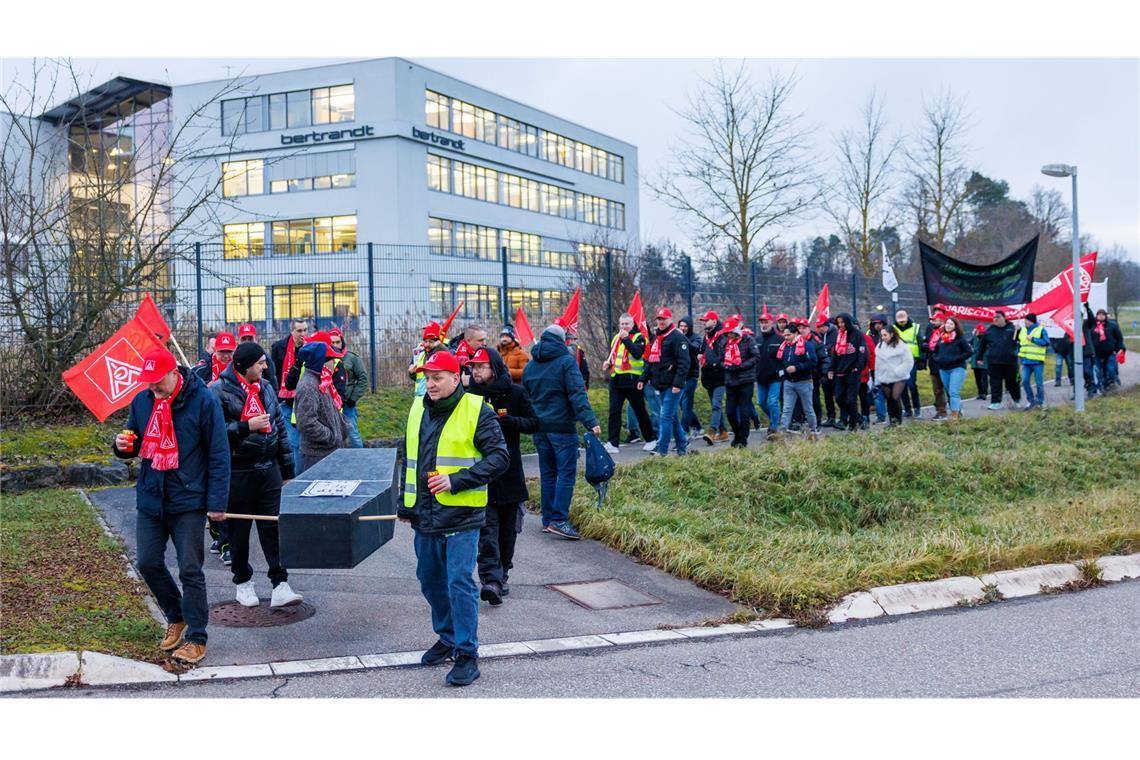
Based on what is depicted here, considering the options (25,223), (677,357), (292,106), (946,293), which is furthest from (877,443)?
(292,106)

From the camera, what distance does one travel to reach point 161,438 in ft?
21.5

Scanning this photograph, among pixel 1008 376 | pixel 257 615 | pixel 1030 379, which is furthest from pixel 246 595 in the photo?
pixel 1030 379

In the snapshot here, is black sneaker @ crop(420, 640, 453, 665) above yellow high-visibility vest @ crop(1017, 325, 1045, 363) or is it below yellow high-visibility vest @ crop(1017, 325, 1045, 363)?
below

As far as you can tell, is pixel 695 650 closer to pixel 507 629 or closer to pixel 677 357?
pixel 507 629

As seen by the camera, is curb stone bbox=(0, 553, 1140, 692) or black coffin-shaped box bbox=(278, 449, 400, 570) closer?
curb stone bbox=(0, 553, 1140, 692)

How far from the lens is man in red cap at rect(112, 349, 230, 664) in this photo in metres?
6.52

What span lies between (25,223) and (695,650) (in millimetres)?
13361

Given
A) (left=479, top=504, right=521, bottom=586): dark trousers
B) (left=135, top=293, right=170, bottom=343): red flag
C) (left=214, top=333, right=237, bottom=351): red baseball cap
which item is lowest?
(left=479, top=504, right=521, bottom=586): dark trousers

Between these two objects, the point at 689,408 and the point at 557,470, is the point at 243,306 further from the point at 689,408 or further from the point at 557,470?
the point at 557,470

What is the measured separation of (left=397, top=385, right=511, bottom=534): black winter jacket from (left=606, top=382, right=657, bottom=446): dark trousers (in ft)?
27.0

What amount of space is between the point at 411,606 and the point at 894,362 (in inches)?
446

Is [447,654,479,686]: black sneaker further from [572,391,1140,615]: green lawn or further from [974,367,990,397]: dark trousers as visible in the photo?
[974,367,990,397]: dark trousers

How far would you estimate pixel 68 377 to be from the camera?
7777 mm

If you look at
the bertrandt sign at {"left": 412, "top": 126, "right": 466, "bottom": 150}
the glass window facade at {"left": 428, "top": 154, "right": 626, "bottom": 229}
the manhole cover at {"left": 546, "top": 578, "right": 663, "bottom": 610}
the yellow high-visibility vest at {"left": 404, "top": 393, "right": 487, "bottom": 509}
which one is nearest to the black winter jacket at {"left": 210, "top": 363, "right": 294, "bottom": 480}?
the yellow high-visibility vest at {"left": 404, "top": 393, "right": 487, "bottom": 509}
